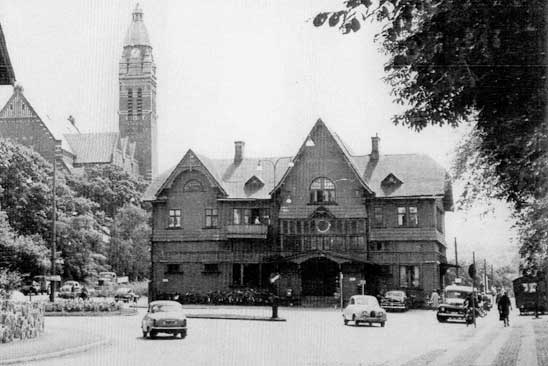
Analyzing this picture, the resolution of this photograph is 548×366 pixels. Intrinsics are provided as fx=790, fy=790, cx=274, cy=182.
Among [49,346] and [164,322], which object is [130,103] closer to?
[164,322]

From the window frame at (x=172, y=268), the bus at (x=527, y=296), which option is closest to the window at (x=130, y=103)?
the window frame at (x=172, y=268)

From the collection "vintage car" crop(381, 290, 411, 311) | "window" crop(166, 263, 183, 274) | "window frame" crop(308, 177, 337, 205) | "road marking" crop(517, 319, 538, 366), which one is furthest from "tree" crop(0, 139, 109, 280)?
"road marking" crop(517, 319, 538, 366)

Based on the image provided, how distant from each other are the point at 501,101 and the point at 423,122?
205 cm

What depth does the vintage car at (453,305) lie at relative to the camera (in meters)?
36.8

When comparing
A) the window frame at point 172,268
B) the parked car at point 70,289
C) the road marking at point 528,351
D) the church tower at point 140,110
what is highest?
the church tower at point 140,110

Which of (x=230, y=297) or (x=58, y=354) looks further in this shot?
(x=230, y=297)

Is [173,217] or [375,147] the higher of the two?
[375,147]

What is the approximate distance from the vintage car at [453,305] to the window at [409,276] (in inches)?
600

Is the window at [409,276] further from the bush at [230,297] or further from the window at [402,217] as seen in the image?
the bush at [230,297]

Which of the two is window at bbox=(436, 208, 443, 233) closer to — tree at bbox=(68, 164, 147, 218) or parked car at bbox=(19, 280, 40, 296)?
parked car at bbox=(19, 280, 40, 296)

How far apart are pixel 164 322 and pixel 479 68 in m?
15.8

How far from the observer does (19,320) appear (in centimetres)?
2275

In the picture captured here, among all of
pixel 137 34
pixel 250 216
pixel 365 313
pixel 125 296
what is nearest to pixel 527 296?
pixel 250 216

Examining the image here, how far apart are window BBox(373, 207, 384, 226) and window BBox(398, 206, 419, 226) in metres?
1.34
